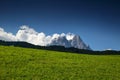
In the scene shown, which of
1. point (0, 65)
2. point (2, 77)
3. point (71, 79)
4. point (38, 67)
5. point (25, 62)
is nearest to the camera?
point (2, 77)

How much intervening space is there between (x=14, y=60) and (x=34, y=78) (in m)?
11.8

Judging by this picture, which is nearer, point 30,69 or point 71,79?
point 71,79

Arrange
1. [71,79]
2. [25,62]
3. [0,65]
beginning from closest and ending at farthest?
[71,79] → [0,65] → [25,62]

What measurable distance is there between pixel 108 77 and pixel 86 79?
5.24 meters

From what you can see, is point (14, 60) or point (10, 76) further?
point (14, 60)

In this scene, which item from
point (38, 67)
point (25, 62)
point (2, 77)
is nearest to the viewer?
point (2, 77)

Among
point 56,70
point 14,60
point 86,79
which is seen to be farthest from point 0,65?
point 86,79

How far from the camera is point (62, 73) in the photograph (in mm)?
40719

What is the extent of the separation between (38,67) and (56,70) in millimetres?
3229

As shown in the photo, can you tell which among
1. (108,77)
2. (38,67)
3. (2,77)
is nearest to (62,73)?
(38,67)

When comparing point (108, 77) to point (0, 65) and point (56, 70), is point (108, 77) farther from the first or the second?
point (0, 65)

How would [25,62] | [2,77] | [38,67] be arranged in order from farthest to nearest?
1. [25,62]
2. [38,67]
3. [2,77]

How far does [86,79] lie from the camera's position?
128 ft

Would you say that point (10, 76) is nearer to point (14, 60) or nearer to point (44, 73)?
point (44, 73)
